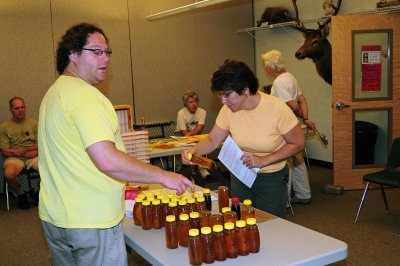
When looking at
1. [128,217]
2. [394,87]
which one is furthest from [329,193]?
[128,217]

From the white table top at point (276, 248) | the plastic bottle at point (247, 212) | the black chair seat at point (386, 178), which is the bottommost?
the black chair seat at point (386, 178)

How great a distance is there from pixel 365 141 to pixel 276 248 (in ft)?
13.8

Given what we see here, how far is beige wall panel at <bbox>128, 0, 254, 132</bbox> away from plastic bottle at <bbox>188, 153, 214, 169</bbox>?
4.85 meters

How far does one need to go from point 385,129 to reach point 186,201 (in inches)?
166

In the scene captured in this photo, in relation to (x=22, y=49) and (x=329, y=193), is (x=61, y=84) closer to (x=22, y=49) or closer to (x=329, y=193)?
(x=329, y=193)

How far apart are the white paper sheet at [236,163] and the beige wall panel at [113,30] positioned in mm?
4781

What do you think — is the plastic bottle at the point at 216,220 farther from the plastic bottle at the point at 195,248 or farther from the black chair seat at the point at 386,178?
the black chair seat at the point at 386,178

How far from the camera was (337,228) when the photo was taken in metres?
4.12

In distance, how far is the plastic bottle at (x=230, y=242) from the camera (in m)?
1.64

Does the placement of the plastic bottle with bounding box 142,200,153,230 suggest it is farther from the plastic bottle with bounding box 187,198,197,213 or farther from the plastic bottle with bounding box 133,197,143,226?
the plastic bottle with bounding box 187,198,197,213

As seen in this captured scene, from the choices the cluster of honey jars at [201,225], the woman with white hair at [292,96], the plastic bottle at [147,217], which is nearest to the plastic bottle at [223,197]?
the cluster of honey jars at [201,225]

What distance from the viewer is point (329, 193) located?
5.31 m

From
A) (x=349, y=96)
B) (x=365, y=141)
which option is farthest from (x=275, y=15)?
(x=365, y=141)

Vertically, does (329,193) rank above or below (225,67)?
below
